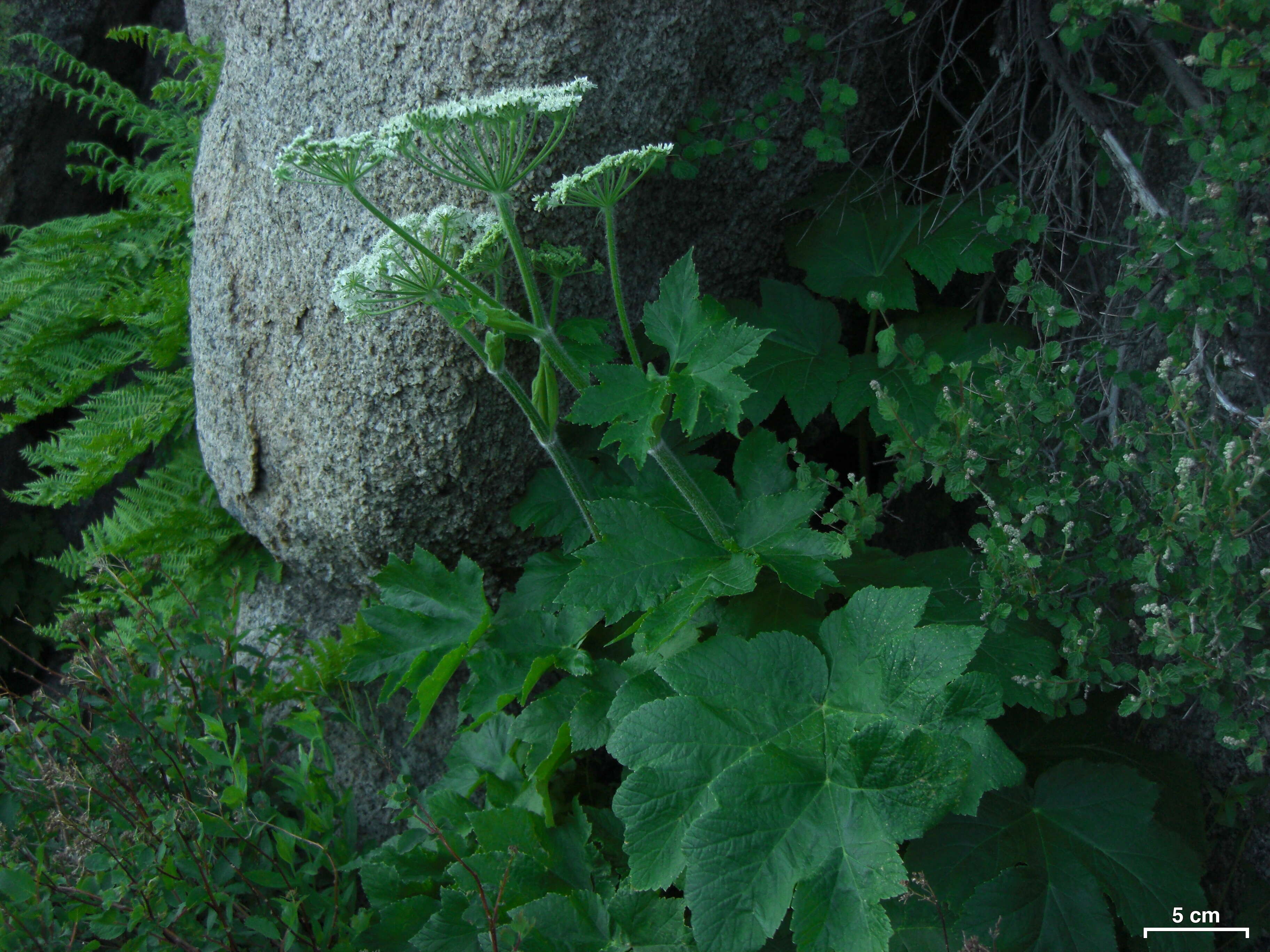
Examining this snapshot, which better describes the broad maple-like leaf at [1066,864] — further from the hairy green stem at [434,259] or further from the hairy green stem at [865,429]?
the hairy green stem at [434,259]

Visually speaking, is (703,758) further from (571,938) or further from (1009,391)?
(1009,391)

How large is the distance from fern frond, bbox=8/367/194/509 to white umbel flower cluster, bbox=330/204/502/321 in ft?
5.40

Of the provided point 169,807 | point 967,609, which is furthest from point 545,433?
point 169,807

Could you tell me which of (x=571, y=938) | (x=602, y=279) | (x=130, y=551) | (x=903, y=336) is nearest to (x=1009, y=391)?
(x=903, y=336)

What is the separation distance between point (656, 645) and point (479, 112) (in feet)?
3.56

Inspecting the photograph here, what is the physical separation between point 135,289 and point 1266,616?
3861 mm

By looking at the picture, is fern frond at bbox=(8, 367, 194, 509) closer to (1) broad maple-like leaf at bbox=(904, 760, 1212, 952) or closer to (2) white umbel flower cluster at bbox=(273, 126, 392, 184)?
(2) white umbel flower cluster at bbox=(273, 126, 392, 184)

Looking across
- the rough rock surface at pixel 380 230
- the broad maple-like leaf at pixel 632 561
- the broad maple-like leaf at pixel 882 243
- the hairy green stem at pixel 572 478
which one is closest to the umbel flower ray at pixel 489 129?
the rough rock surface at pixel 380 230

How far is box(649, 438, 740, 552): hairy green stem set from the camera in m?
1.92

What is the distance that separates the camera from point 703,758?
5.31 feet

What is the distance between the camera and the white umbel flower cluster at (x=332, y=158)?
1.65 metres

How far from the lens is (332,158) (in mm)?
1663

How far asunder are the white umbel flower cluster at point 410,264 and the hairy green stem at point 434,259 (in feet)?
0.11

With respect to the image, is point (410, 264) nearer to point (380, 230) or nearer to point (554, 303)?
point (554, 303)
